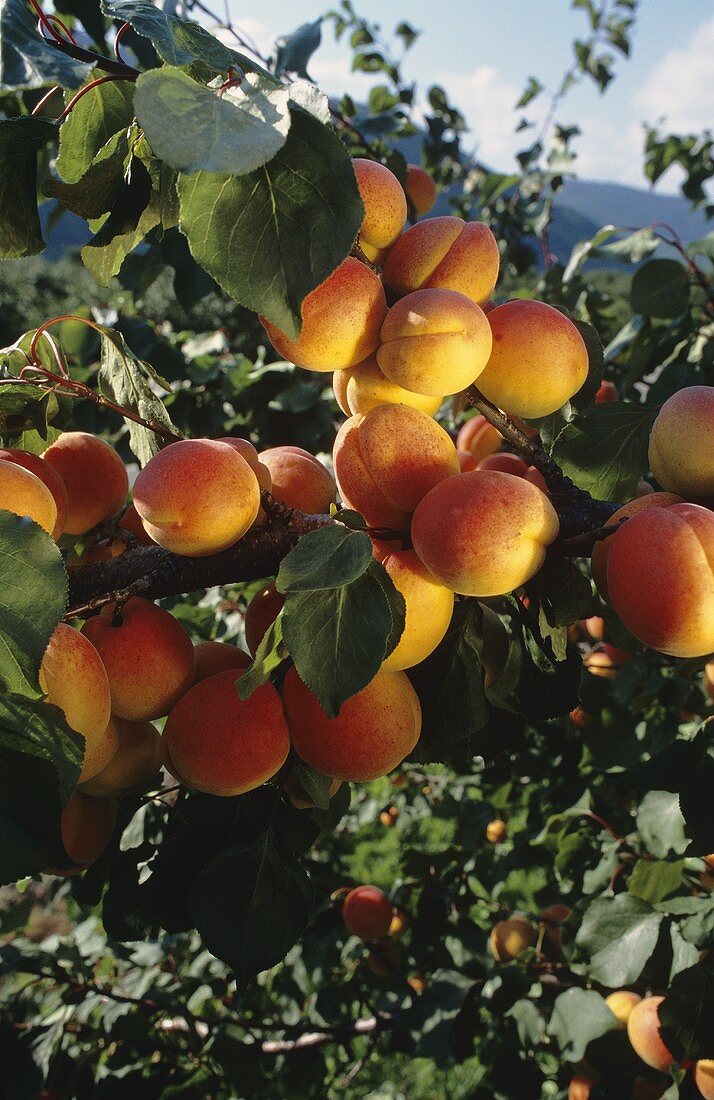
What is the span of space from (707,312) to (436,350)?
1.27 meters

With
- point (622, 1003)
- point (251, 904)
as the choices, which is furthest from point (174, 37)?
point (622, 1003)

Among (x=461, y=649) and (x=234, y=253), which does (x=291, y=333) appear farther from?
(x=461, y=649)

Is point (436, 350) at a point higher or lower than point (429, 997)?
higher

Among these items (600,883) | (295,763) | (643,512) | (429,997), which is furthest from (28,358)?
(429,997)

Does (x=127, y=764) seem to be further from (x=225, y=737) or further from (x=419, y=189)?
(x=419, y=189)

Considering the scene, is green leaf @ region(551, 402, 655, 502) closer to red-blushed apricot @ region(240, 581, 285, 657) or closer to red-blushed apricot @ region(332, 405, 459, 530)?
red-blushed apricot @ region(332, 405, 459, 530)

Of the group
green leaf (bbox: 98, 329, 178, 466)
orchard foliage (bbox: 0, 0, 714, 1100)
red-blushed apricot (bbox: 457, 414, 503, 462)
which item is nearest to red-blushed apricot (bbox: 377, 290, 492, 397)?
orchard foliage (bbox: 0, 0, 714, 1100)

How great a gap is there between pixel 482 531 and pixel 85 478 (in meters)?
0.41

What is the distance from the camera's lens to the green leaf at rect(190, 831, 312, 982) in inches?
22.2

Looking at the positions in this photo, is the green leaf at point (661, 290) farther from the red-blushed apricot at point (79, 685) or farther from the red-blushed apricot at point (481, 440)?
the red-blushed apricot at point (79, 685)

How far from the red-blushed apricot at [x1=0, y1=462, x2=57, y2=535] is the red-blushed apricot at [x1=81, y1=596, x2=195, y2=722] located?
0.31 ft

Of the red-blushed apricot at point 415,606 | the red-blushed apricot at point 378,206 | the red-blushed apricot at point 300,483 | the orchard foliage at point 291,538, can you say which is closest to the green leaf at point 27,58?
the orchard foliage at point 291,538

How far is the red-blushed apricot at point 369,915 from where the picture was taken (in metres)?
1.53

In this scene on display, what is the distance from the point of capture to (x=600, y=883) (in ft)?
4.17
